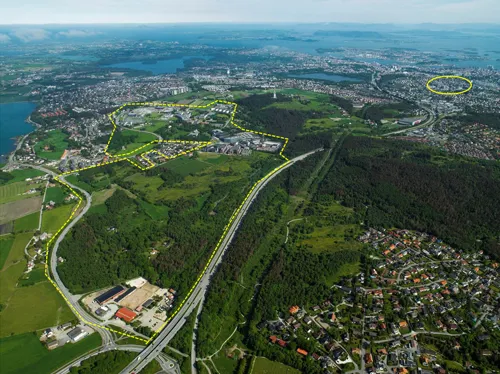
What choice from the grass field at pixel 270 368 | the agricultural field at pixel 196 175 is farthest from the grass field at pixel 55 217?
the grass field at pixel 270 368

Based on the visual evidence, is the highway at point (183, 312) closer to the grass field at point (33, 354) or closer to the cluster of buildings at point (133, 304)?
the cluster of buildings at point (133, 304)

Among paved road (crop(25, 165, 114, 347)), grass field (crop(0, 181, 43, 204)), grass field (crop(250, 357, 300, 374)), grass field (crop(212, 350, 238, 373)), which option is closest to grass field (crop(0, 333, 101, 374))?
paved road (crop(25, 165, 114, 347))

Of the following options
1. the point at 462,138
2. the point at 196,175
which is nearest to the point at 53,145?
the point at 196,175

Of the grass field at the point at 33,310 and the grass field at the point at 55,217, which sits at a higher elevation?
the grass field at the point at 55,217

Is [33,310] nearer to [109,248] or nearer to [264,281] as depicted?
[109,248]

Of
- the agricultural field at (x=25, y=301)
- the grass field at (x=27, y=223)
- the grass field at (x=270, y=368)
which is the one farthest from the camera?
the grass field at (x=27, y=223)
